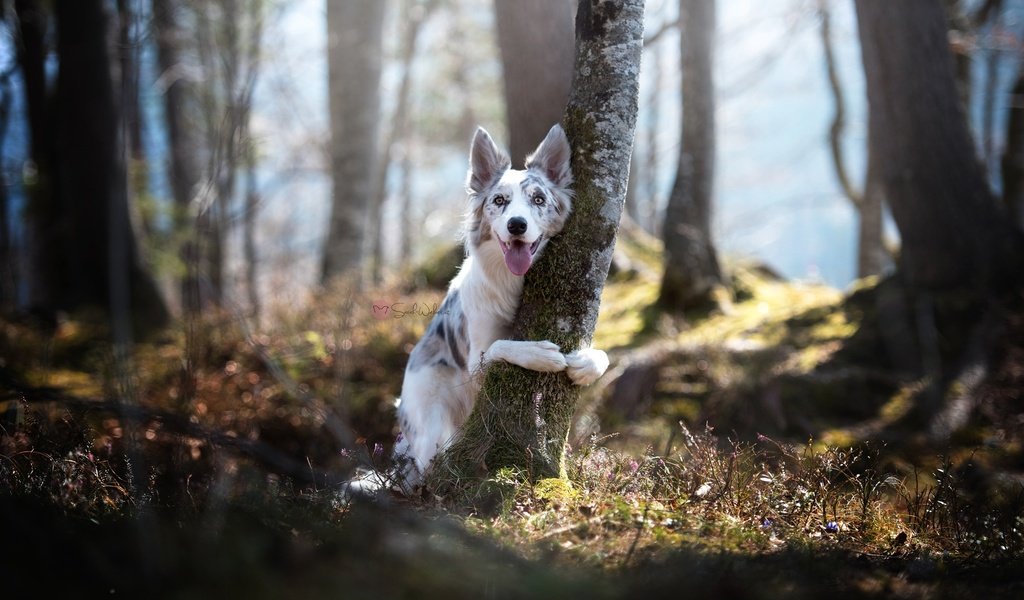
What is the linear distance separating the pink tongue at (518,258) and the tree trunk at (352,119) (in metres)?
10.4

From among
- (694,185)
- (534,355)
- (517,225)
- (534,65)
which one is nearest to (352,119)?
(694,185)

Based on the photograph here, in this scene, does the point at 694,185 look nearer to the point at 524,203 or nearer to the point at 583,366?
the point at 524,203

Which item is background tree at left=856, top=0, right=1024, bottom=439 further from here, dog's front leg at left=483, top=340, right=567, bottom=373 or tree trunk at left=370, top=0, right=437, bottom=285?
tree trunk at left=370, top=0, right=437, bottom=285

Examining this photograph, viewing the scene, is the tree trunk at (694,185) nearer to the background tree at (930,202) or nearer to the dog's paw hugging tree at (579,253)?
the background tree at (930,202)

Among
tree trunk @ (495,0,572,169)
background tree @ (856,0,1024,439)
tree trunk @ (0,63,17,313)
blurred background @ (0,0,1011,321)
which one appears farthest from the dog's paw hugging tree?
tree trunk @ (0,63,17,313)

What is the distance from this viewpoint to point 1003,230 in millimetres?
8227

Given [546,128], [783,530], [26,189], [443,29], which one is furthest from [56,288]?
[443,29]

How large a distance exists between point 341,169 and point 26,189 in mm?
5325

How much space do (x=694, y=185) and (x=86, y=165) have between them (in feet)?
30.7

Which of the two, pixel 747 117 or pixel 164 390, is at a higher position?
pixel 747 117

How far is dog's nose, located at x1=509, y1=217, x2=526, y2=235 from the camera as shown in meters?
4.26

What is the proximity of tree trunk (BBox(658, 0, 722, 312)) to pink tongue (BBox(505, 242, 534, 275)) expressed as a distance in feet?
21.3

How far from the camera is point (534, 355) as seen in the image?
4.09m

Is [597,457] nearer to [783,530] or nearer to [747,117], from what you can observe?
[783,530]
